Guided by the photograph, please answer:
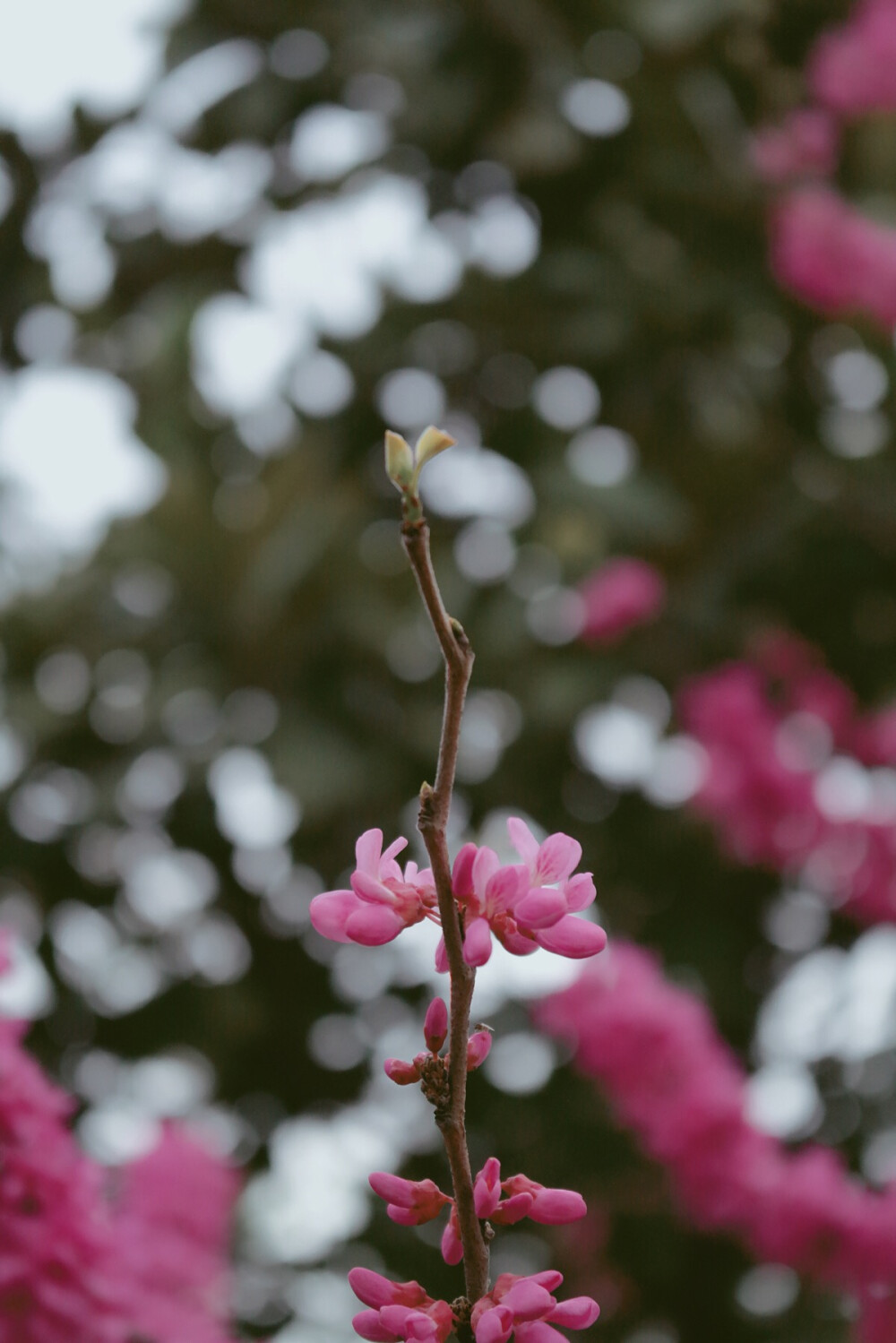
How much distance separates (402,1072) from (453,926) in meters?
0.05

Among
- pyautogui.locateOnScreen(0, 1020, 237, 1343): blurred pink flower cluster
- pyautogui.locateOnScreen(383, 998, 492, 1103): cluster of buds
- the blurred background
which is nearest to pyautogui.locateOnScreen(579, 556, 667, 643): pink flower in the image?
the blurred background

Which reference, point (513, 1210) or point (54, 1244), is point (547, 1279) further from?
point (54, 1244)

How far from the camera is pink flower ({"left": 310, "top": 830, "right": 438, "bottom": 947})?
38 cm

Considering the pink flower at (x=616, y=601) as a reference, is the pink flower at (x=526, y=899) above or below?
below

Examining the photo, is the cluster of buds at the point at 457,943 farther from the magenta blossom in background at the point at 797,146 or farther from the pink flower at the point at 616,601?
the magenta blossom in background at the point at 797,146

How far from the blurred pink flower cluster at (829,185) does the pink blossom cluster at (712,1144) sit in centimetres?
95

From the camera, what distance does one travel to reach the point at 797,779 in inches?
63.7

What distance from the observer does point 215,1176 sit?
1130 mm

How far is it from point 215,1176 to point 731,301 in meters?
1.32

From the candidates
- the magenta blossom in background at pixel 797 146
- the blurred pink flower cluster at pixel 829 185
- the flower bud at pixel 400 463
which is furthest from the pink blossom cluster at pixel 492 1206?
the magenta blossom in background at pixel 797 146

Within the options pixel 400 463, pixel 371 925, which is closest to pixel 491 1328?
pixel 371 925

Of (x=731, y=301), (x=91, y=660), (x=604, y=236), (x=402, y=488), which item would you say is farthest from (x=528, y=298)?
(x=402, y=488)

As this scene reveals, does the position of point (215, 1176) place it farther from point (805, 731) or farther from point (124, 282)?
point (124, 282)

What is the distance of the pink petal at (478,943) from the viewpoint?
35 cm
